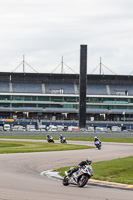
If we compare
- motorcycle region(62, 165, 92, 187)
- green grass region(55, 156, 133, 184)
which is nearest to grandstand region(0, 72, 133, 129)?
green grass region(55, 156, 133, 184)

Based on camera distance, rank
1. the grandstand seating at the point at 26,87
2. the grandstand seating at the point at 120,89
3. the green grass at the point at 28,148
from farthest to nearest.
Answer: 1. the grandstand seating at the point at 120,89
2. the grandstand seating at the point at 26,87
3. the green grass at the point at 28,148

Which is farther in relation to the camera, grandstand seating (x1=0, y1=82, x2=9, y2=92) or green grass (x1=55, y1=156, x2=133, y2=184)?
grandstand seating (x1=0, y1=82, x2=9, y2=92)

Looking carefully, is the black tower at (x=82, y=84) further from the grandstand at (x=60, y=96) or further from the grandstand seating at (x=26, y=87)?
the grandstand seating at (x=26, y=87)

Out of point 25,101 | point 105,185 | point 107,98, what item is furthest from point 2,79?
point 105,185

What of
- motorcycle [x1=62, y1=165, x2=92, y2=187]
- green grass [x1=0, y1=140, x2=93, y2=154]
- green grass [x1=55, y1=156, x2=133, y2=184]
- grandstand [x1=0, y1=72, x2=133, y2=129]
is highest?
grandstand [x1=0, y1=72, x2=133, y2=129]

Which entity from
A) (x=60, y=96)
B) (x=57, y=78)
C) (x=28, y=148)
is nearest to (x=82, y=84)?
(x=60, y=96)

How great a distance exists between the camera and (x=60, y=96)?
13350cm

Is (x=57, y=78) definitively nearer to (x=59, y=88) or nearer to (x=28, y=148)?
(x=59, y=88)

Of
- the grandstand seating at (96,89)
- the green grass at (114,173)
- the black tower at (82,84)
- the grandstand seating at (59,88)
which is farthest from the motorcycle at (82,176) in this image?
the grandstand seating at (96,89)

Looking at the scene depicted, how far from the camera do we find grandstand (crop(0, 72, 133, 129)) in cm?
13188

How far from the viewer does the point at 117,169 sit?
90.3 ft

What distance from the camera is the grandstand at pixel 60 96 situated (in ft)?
433

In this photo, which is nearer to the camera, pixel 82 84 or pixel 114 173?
pixel 114 173

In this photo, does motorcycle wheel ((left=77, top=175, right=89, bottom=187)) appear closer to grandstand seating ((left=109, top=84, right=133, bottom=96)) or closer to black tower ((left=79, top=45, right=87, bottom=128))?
black tower ((left=79, top=45, right=87, bottom=128))
